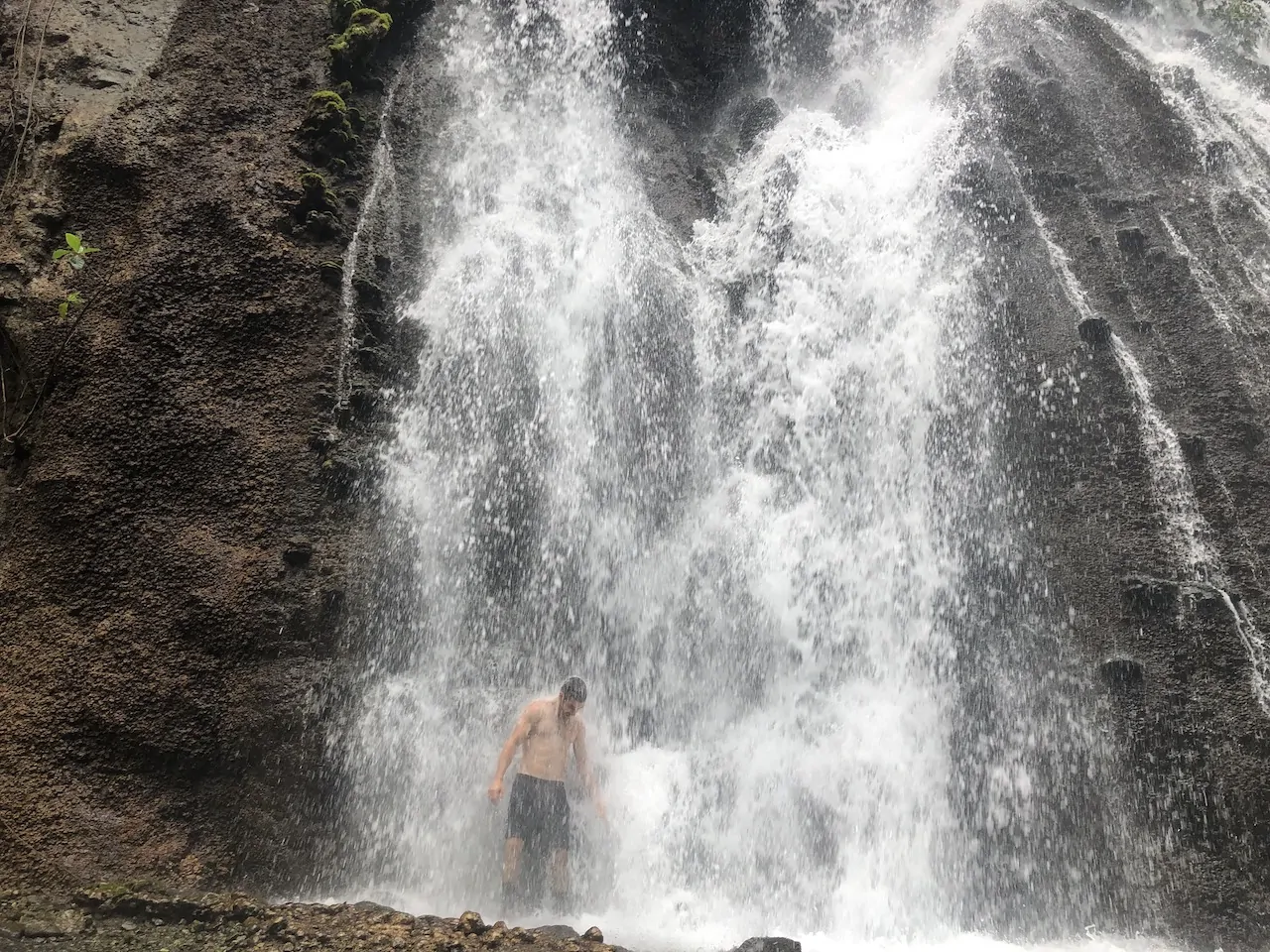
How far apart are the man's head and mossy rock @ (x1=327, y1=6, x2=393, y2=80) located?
24.1 ft

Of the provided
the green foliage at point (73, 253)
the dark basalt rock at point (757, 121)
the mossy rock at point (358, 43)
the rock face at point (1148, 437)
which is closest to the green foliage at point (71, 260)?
the green foliage at point (73, 253)

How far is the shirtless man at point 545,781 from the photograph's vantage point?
6.11m

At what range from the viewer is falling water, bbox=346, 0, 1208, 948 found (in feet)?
21.2

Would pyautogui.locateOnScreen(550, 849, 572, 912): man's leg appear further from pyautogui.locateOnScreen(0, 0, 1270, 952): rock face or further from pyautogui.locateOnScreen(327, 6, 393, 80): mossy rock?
pyautogui.locateOnScreen(327, 6, 393, 80): mossy rock

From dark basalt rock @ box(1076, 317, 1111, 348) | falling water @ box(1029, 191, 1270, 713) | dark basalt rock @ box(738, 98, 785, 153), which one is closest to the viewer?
falling water @ box(1029, 191, 1270, 713)

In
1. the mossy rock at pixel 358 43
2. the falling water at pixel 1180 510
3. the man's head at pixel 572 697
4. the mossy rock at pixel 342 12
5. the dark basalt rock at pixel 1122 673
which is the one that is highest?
the mossy rock at pixel 342 12

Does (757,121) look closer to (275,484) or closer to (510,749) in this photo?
(275,484)

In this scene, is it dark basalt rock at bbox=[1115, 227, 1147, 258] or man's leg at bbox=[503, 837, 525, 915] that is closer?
man's leg at bbox=[503, 837, 525, 915]

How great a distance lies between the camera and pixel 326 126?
8703mm

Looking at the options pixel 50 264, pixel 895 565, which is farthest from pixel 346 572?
pixel 895 565

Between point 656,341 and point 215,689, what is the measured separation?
211 inches

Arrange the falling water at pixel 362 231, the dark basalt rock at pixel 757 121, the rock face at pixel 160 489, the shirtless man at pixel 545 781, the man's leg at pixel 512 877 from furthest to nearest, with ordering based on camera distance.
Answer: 1. the dark basalt rock at pixel 757 121
2. the falling water at pixel 362 231
3. the shirtless man at pixel 545 781
4. the man's leg at pixel 512 877
5. the rock face at pixel 160 489

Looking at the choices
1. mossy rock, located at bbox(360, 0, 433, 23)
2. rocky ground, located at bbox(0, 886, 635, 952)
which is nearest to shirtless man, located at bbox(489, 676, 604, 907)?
rocky ground, located at bbox(0, 886, 635, 952)

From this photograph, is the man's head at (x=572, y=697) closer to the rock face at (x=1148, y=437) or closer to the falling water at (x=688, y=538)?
the falling water at (x=688, y=538)
